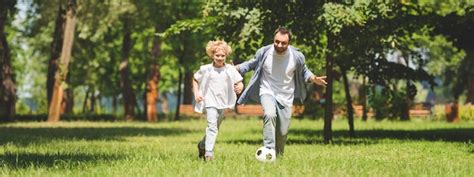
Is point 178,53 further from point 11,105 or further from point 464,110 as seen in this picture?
point 464,110

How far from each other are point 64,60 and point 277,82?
2504 centimetres

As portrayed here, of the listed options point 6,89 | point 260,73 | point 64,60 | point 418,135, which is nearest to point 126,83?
point 6,89

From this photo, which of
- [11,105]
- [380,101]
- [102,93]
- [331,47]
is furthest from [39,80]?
[331,47]

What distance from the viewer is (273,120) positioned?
1069 cm

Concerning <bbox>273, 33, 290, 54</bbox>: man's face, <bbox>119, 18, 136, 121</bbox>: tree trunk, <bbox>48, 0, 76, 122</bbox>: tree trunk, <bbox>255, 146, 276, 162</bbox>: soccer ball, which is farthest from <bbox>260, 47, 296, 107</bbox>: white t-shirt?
<bbox>119, 18, 136, 121</bbox>: tree trunk

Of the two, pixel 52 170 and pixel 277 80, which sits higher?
pixel 277 80

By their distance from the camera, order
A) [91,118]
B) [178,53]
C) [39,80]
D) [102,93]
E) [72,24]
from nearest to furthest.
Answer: [72,24] → [91,118] → [178,53] → [102,93] → [39,80]

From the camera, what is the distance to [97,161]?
419 inches

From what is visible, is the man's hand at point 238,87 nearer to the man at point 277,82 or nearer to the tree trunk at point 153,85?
the man at point 277,82

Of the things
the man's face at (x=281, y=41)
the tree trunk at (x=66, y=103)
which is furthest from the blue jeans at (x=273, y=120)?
the tree trunk at (x=66, y=103)

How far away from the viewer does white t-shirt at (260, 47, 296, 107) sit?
35.6 feet

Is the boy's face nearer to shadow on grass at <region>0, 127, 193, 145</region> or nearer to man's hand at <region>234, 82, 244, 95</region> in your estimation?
man's hand at <region>234, 82, 244, 95</region>

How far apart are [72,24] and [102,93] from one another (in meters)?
31.5

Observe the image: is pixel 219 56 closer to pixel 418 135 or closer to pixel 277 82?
pixel 277 82
